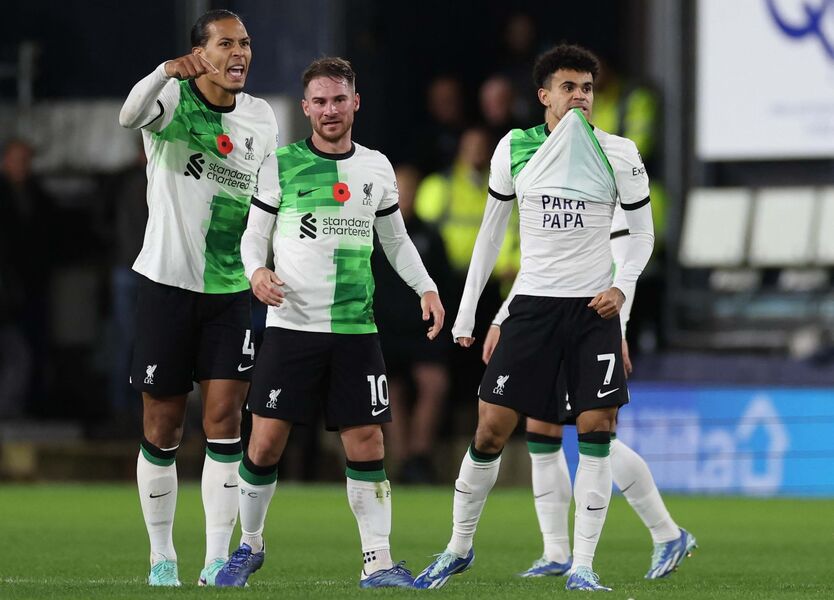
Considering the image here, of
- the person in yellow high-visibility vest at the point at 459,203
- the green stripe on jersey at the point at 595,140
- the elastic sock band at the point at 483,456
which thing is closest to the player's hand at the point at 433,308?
Result: the elastic sock band at the point at 483,456

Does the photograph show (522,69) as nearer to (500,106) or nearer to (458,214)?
(500,106)

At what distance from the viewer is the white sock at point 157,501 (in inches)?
327

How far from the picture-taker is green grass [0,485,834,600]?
7926mm

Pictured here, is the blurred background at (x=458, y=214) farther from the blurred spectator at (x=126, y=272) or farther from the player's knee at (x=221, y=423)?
the player's knee at (x=221, y=423)

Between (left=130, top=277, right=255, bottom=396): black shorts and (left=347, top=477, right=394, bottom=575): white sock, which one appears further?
(left=130, top=277, right=255, bottom=396): black shorts

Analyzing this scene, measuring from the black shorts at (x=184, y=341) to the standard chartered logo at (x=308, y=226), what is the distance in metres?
0.52

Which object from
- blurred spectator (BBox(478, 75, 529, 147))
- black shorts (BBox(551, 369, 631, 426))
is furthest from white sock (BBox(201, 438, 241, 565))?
blurred spectator (BBox(478, 75, 529, 147))

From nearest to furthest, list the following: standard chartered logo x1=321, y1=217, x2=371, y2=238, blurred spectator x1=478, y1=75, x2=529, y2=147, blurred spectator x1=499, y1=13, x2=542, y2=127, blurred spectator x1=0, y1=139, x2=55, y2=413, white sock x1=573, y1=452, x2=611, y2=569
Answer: white sock x1=573, y1=452, x2=611, y2=569, standard chartered logo x1=321, y1=217, x2=371, y2=238, blurred spectator x1=478, y1=75, x2=529, y2=147, blurred spectator x1=499, y1=13, x2=542, y2=127, blurred spectator x1=0, y1=139, x2=55, y2=413

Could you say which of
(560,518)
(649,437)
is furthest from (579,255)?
(649,437)

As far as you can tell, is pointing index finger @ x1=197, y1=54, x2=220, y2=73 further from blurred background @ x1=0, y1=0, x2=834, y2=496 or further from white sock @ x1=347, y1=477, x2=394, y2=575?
blurred background @ x1=0, y1=0, x2=834, y2=496

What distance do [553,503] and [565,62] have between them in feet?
6.61

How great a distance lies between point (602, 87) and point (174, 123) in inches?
298

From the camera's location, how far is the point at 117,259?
1636 centimetres

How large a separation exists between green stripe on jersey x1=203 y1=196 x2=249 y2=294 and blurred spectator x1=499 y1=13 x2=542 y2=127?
7301 mm
